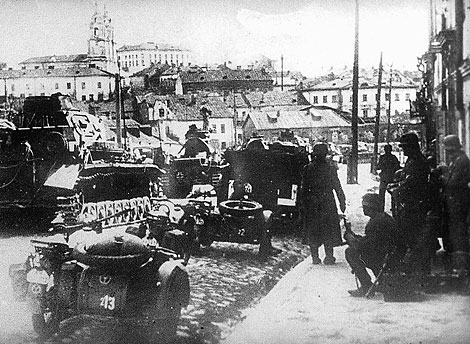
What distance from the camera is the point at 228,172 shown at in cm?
514

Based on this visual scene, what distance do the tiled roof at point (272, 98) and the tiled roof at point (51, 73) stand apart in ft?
4.09

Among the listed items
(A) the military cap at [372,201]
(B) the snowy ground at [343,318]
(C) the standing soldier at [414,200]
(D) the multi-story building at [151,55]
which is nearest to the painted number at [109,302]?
(B) the snowy ground at [343,318]

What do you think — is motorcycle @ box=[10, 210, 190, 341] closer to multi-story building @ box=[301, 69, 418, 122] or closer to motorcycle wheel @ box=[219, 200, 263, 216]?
motorcycle wheel @ box=[219, 200, 263, 216]

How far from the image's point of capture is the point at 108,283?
2803 millimetres

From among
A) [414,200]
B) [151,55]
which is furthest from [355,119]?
[151,55]

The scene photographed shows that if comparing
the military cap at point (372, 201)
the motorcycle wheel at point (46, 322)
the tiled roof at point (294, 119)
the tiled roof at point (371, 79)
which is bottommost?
the motorcycle wheel at point (46, 322)

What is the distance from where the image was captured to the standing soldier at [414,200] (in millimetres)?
3072

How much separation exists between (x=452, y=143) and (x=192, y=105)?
2545 millimetres

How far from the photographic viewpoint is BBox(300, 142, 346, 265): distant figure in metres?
3.79

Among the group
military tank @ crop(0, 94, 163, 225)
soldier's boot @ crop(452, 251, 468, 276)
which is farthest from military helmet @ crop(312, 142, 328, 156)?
military tank @ crop(0, 94, 163, 225)

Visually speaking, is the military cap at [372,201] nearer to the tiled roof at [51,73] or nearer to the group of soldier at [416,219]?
the group of soldier at [416,219]

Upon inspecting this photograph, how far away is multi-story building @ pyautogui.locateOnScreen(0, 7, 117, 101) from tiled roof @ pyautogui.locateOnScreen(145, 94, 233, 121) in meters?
0.56

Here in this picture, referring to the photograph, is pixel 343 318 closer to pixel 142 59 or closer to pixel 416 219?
pixel 416 219

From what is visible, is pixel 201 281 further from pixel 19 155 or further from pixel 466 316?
pixel 19 155
